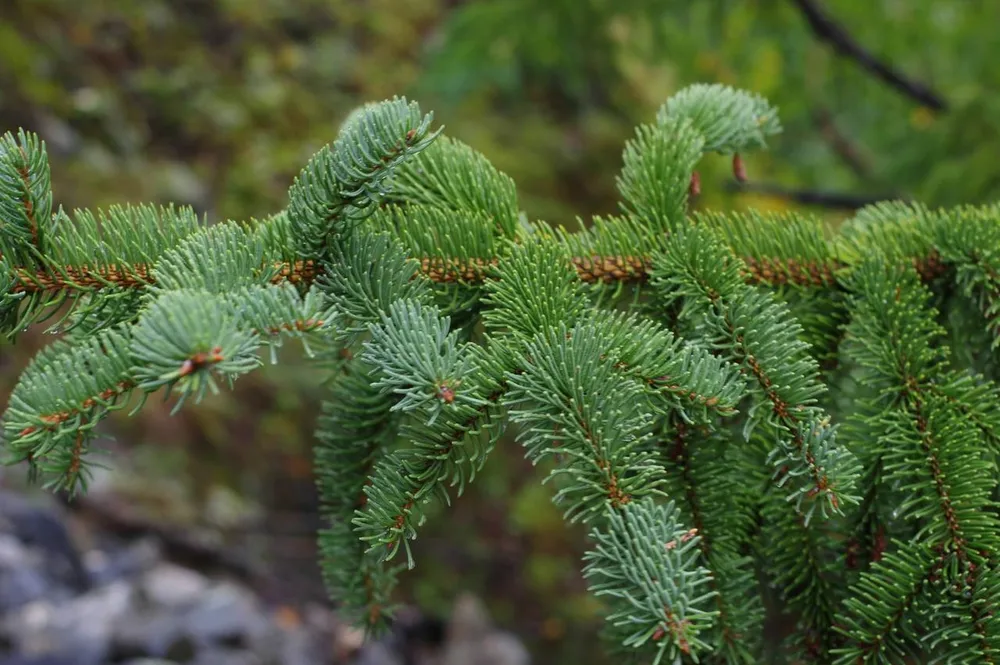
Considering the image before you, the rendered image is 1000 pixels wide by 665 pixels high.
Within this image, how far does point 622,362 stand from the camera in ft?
2.20

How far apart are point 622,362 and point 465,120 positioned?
371cm

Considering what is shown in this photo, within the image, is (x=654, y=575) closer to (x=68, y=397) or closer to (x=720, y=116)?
(x=68, y=397)

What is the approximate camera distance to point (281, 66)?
4168mm

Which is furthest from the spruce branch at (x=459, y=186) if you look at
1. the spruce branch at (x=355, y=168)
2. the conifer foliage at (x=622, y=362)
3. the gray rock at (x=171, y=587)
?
the gray rock at (x=171, y=587)

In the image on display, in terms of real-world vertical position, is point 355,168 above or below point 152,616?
above

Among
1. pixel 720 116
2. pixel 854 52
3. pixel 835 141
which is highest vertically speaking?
pixel 835 141

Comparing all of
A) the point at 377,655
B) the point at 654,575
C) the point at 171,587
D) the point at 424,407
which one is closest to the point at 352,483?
the point at 424,407

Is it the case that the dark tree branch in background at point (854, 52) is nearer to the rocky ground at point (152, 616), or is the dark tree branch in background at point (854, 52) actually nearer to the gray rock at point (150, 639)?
the rocky ground at point (152, 616)

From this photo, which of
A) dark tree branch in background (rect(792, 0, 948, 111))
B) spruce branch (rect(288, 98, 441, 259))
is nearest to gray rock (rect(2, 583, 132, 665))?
spruce branch (rect(288, 98, 441, 259))

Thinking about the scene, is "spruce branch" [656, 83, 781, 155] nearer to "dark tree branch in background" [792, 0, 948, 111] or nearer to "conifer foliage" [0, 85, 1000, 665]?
"conifer foliage" [0, 85, 1000, 665]

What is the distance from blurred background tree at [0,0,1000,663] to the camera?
2.46 metres

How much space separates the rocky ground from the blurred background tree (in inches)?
6.2

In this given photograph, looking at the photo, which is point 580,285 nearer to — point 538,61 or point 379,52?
point 538,61

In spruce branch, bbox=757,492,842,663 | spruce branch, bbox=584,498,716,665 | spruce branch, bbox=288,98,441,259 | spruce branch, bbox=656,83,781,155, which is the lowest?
spruce branch, bbox=584,498,716,665
